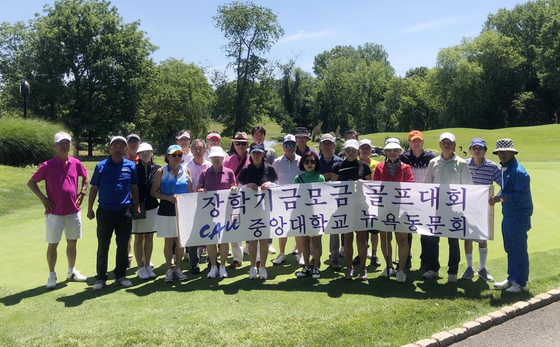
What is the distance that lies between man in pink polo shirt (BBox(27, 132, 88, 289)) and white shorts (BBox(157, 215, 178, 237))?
1.12 m

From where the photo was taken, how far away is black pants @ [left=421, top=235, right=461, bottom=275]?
18.6 feet

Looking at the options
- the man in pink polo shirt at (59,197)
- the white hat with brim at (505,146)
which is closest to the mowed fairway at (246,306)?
the man in pink polo shirt at (59,197)

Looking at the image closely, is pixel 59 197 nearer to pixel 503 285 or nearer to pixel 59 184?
pixel 59 184

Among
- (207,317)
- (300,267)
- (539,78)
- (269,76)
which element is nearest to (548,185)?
(300,267)

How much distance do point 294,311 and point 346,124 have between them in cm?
6473

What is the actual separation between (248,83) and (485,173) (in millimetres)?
37750

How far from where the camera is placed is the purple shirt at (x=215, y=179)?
5.95m

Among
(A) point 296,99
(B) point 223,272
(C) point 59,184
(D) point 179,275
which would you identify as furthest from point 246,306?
(A) point 296,99

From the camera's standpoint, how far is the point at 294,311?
470cm

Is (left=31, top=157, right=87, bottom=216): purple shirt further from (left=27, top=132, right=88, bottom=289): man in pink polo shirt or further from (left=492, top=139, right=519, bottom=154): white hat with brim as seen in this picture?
(left=492, top=139, right=519, bottom=154): white hat with brim

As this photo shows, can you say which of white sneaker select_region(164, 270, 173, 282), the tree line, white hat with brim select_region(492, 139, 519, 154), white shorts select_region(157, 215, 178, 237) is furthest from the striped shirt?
the tree line

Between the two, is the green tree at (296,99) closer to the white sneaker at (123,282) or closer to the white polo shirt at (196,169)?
the white polo shirt at (196,169)

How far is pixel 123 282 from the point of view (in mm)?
5738

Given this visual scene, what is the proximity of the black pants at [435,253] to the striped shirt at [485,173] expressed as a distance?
93 centimetres
